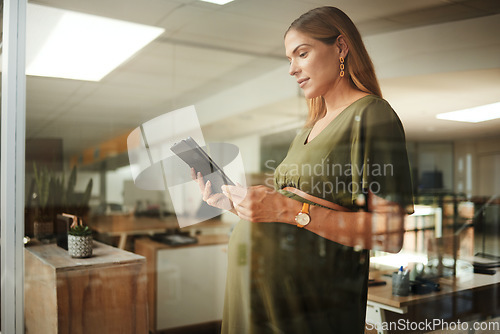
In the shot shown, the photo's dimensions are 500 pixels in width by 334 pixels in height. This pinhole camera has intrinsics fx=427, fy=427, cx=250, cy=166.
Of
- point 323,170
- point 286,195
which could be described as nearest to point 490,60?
point 323,170

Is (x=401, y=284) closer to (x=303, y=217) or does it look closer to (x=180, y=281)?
(x=303, y=217)

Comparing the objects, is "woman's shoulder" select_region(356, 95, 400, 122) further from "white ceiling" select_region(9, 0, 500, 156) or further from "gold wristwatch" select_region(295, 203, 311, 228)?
"gold wristwatch" select_region(295, 203, 311, 228)

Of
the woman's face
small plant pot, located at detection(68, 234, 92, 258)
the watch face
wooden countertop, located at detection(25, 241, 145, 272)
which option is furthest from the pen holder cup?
small plant pot, located at detection(68, 234, 92, 258)

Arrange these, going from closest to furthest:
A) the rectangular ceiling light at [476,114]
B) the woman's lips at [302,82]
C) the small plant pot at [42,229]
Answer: the rectangular ceiling light at [476,114], the woman's lips at [302,82], the small plant pot at [42,229]

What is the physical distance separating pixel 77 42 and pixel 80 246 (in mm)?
1020

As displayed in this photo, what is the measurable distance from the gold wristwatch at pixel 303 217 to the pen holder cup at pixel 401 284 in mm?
271

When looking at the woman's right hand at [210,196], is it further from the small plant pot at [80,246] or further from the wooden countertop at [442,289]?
the small plant pot at [80,246]

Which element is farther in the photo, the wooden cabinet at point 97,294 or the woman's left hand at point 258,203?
the wooden cabinet at point 97,294

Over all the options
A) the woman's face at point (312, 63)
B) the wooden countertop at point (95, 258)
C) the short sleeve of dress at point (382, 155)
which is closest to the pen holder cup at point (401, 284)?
the short sleeve of dress at point (382, 155)

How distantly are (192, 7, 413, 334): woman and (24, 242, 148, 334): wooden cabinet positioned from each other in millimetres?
855

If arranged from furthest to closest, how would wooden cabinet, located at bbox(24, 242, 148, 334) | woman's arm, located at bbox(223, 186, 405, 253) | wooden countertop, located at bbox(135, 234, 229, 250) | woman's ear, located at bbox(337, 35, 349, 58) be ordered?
wooden cabinet, located at bbox(24, 242, 148, 334), wooden countertop, located at bbox(135, 234, 229, 250), woman's ear, located at bbox(337, 35, 349, 58), woman's arm, located at bbox(223, 186, 405, 253)

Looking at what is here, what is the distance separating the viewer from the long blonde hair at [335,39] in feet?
3.46

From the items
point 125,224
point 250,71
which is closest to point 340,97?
point 250,71

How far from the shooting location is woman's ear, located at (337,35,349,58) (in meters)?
1.10
